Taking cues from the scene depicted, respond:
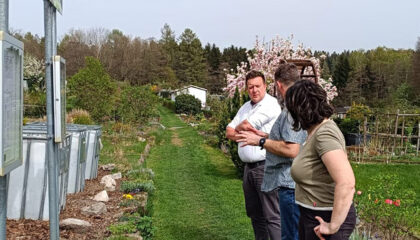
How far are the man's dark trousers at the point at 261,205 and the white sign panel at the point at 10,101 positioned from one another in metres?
2.02

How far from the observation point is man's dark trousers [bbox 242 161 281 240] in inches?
141

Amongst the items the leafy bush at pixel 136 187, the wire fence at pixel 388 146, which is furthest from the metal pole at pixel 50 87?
the wire fence at pixel 388 146

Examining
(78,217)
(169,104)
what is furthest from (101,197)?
(169,104)

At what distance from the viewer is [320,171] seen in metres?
2.19

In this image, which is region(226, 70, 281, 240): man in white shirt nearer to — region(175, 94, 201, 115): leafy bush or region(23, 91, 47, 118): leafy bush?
region(23, 91, 47, 118): leafy bush

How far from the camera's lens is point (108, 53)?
52.9m

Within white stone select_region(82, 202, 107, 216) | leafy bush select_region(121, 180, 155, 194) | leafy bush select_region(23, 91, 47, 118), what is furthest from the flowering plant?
leafy bush select_region(23, 91, 47, 118)

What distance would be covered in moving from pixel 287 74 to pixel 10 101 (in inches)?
75.8

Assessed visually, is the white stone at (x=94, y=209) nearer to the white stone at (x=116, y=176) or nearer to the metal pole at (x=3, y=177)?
the white stone at (x=116, y=176)

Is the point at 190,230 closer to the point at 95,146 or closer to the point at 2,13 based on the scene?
the point at 95,146

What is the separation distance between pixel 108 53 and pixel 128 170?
46.0 m

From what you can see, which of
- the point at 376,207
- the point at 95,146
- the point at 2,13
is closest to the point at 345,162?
the point at 2,13

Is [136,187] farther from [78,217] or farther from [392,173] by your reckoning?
[392,173]

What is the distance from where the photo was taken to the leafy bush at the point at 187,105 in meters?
33.8
